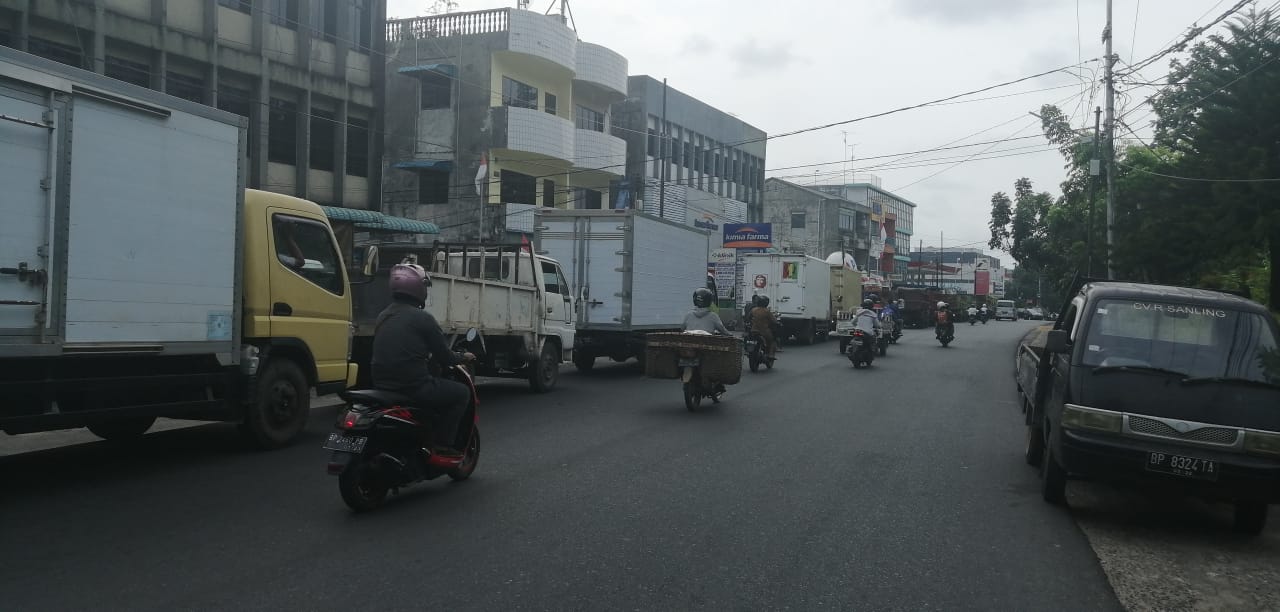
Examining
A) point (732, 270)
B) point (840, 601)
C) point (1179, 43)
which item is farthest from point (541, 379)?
point (732, 270)

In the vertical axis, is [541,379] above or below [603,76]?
below

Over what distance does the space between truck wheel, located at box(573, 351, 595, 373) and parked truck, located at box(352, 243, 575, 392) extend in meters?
2.17

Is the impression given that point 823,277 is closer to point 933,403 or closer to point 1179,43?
point 1179,43

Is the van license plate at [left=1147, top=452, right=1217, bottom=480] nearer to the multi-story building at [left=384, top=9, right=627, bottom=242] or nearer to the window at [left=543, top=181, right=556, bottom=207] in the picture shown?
the multi-story building at [left=384, top=9, right=627, bottom=242]

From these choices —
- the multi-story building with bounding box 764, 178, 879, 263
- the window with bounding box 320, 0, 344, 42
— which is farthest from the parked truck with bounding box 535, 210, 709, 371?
the multi-story building with bounding box 764, 178, 879, 263

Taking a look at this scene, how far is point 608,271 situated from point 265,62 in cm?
1273

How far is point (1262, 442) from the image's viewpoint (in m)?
5.93

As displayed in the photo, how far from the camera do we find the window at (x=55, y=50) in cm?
1859

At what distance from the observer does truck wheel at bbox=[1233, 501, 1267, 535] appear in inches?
249

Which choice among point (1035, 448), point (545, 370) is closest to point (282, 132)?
point (545, 370)

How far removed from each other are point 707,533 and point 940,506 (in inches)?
82.9

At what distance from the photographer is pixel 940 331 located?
100 ft

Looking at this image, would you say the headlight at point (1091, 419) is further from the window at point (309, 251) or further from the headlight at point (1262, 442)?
the window at point (309, 251)

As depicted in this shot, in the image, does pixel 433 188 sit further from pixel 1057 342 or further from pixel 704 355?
pixel 1057 342
